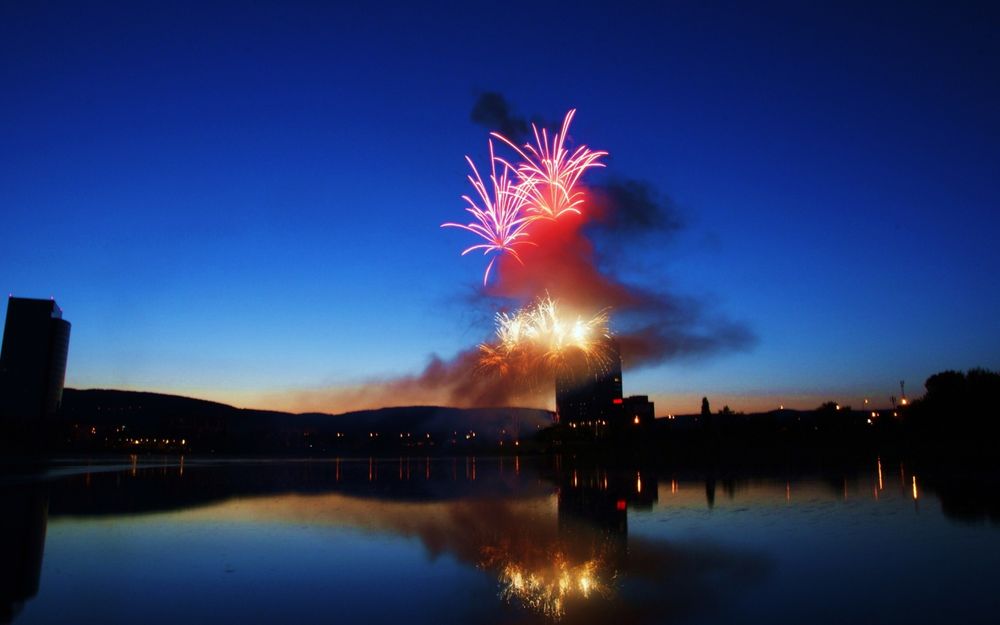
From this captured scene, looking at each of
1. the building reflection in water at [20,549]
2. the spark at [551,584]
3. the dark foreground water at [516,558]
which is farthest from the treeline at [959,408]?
the building reflection in water at [20,549]

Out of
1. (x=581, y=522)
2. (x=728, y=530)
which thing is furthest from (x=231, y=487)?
(x=728, y=530)

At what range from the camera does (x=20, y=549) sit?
1817cm

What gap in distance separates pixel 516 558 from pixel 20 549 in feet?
42.7

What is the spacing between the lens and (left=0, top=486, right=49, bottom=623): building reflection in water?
41.9 ft

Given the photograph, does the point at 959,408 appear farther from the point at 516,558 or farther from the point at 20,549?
the point at 20,549

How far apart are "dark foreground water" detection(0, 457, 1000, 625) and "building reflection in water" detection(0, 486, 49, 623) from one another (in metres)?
0.06

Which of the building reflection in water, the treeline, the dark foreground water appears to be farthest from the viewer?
the treeline

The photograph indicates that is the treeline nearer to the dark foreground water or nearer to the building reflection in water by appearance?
the dark foreground water

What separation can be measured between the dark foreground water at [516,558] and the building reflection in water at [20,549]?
65mm

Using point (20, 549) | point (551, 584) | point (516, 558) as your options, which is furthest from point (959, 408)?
point (20, 549)

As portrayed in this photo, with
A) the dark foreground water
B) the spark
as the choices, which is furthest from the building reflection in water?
the spark

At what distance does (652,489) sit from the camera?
33562 millimetres

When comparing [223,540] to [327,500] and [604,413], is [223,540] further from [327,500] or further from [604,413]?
[604,413]

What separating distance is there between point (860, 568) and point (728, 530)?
17.9 feet
